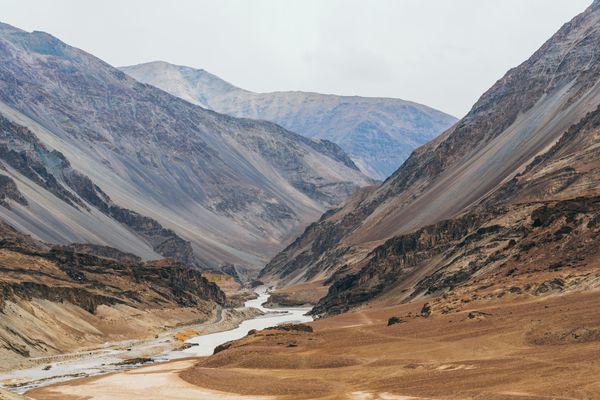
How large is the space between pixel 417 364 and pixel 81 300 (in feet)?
239

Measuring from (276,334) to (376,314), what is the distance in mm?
34446

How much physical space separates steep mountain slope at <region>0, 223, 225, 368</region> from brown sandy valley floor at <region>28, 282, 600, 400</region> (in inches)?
914

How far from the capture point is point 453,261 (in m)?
128

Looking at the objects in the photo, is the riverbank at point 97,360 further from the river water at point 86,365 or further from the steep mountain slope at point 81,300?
the steep mountain slope at point 81,300

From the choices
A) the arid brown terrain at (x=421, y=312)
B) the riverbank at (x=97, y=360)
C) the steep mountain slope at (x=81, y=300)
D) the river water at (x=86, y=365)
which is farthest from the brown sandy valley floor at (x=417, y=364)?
the steep mountain slope at (x=81, y=300)

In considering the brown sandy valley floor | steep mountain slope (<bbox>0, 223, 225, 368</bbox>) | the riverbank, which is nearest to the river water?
the riverbank

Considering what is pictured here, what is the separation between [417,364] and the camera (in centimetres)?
5912

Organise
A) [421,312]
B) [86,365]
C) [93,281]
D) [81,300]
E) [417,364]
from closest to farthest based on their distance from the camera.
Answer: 1. [417,364]
2. [86,365]
3. [421,312]
4. [81,300]
5. [93,281]

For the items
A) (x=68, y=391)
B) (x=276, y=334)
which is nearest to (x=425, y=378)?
(x=68, y=391)

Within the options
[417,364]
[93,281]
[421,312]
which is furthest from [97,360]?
[93,281]

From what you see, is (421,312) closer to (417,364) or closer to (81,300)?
(417,364)

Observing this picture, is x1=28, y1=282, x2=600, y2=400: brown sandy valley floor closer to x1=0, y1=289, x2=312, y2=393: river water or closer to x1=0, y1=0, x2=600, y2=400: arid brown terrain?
x1=0, y1=0, x2=600, y2=400: arid brown terrain

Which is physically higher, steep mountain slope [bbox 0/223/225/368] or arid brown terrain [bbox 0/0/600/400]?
arid brown terrain [bbox 0/0/600/400]

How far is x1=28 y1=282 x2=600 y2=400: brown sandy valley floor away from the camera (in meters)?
49.2
